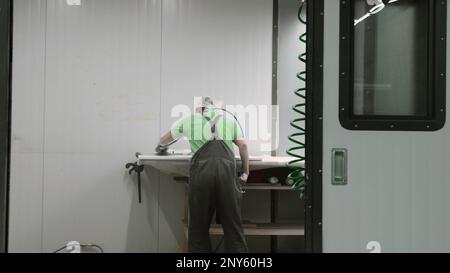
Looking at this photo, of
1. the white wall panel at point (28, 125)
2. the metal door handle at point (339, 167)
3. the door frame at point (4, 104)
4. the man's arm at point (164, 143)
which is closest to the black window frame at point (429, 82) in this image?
the metal door handle at point (339, 167)

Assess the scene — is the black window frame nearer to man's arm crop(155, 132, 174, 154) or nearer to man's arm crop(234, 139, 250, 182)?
man's arm crop(234, 139, 250, 182)

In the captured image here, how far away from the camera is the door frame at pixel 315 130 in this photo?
165 cm

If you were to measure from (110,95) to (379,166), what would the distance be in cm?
269

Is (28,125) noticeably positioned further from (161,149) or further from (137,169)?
(161,149)

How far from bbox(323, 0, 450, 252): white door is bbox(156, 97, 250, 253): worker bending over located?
1507mm

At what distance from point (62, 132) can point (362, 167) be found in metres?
2.86

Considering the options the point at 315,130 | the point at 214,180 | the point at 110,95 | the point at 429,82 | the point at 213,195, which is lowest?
the point at 213,195

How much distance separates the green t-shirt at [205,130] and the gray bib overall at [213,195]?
5 centimetres

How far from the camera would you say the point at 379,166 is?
5.43ft

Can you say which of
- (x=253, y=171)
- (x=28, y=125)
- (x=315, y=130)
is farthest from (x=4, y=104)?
(x=253, y=171)

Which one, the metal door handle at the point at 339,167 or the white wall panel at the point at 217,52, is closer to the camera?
the metal door handle at the point at 339,167

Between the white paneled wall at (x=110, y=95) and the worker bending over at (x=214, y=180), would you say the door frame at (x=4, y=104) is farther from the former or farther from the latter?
the white paneled wall at (x=110, y=95)
